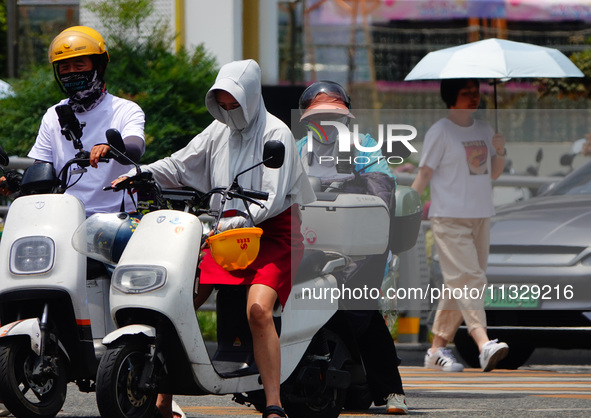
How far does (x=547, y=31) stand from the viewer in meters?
17.5

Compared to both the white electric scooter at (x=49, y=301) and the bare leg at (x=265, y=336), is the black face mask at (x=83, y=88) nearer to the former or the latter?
the white electric scooter at (x=49, y=301)

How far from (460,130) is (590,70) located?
1035cm

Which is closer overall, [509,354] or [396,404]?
[396,404]

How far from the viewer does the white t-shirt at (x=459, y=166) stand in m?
9.08

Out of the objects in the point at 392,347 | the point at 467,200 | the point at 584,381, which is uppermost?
→ the point at 467,200

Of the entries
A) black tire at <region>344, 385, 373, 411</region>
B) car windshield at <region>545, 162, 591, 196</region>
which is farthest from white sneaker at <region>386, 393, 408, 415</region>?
car windshield at <region>545, 162, 591, 196</region>

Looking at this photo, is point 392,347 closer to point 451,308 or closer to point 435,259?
point 451,308

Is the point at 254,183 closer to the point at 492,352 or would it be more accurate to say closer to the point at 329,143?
the point at 329,143

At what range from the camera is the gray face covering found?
5.68 m

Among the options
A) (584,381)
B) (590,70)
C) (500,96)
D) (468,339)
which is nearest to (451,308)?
(468,339)

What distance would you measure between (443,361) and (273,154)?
405 cm

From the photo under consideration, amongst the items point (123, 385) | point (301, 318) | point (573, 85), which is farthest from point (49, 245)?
point (573, 85)

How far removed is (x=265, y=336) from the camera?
5500mm

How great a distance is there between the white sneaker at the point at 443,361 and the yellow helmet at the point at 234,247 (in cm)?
395
